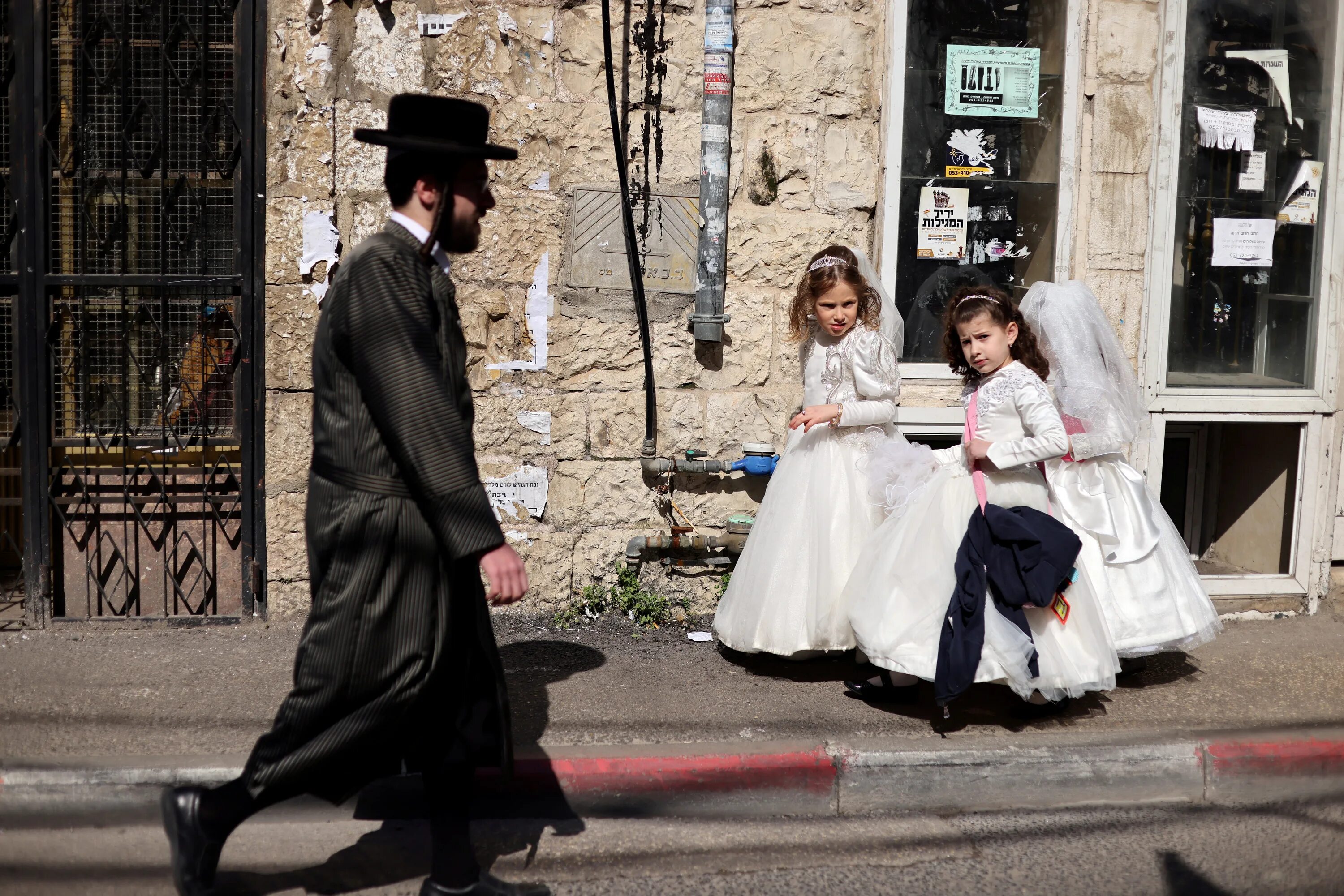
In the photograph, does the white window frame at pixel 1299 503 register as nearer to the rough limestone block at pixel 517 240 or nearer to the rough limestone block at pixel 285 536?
the rough limestone block at pixel 517 240

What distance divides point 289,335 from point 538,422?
1.15 m

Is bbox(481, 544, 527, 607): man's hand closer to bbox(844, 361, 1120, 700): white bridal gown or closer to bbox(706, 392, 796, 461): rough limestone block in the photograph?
bbox(844, 361, 1120, 700): white bridal gown

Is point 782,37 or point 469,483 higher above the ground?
point 782,37

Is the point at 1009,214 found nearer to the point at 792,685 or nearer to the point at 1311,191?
the point at 1311,191

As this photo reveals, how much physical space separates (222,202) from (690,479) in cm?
244

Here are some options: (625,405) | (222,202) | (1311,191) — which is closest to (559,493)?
(625,405)

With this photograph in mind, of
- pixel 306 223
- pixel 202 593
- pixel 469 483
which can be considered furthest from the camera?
pixel 202 593

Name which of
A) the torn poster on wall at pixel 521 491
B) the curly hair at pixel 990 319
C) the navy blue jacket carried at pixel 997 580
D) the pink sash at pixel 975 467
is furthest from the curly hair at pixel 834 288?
the torn poster on wall at pixel 521 491

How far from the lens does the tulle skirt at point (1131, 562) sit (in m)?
4.60

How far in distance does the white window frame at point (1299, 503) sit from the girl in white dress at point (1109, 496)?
4.17 ft

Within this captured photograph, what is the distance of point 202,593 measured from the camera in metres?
5.52

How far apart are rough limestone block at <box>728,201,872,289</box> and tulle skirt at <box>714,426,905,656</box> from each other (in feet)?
3.21

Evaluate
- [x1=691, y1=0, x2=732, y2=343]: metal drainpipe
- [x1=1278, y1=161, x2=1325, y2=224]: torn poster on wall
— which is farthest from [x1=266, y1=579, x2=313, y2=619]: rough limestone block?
[x1=1278, y1=161, x2=1325, y2=224]: torn poster on wall

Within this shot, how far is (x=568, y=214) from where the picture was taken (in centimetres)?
536
